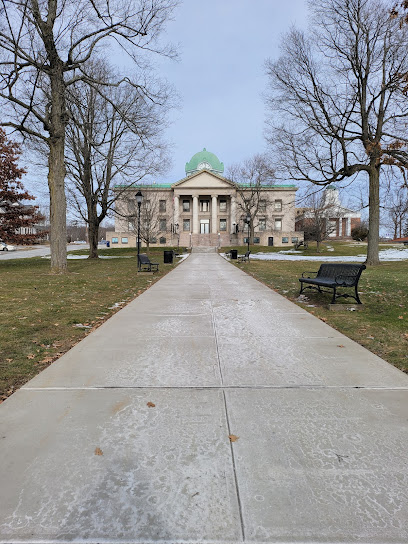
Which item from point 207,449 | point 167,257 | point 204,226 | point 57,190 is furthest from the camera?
point 204,226

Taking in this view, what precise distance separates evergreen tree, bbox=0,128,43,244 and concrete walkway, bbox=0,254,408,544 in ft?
61.3

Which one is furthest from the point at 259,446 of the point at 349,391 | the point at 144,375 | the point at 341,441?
the point at 144,375

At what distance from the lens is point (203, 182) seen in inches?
2633

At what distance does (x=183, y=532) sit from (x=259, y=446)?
2.90 ft

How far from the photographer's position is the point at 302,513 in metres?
1.95

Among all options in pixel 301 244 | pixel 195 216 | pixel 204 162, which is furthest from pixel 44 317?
pixel 204 162

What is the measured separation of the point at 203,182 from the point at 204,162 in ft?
39.8

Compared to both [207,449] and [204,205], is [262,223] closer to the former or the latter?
[204,205]

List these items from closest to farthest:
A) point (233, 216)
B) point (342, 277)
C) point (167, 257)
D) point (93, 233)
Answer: point (342, 277) < point (167, 257) < point (93, 233) < point (233, 216)

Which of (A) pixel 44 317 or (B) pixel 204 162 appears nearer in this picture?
(A) pixel 44 317

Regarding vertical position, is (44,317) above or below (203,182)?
below

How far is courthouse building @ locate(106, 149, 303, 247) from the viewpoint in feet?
213

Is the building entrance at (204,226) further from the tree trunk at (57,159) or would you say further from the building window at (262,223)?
the tree trunk at (57,159)

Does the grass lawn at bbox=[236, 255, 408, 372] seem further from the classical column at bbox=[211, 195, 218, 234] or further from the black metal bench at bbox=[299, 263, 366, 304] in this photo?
the classical column at bbox=[211, 195, 218, 234]
